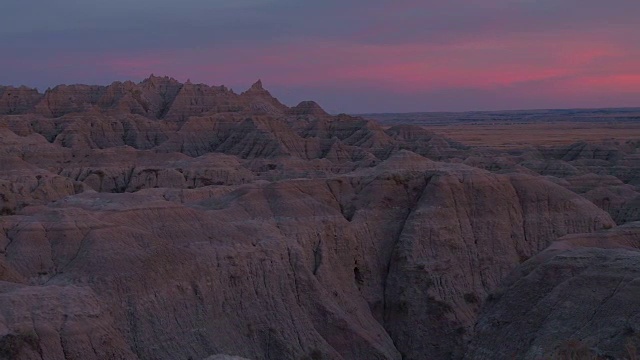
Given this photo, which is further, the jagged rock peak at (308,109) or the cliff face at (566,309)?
the jagged rock peak at (308,109)

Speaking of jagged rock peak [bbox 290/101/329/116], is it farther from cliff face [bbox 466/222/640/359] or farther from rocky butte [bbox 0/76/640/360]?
cliff face [bbox 466/222/640/359]

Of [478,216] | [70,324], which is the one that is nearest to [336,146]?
[478,216]

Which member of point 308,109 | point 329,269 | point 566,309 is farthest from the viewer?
point 308,109

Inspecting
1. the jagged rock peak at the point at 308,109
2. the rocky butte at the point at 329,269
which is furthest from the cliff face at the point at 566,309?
the jagged rock peak at the point at 308,109

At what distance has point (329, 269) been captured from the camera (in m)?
44.1

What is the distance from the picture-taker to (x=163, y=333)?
3416 centimetres

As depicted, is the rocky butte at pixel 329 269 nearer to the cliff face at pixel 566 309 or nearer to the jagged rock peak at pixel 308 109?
the cliff face at pixel 566 309

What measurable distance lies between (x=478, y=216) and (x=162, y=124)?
70.8m

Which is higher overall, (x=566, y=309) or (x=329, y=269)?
(x=566, y=309)

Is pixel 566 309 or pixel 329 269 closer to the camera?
pixel 566 309

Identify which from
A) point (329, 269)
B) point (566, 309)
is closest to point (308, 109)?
point (329, 269)

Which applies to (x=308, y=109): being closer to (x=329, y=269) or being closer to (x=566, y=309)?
(x=329, y=269)

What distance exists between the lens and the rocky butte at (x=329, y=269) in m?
28.2

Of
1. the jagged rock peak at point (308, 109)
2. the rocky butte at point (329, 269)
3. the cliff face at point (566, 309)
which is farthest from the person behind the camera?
the jagged rock peak at point (308, 109)
